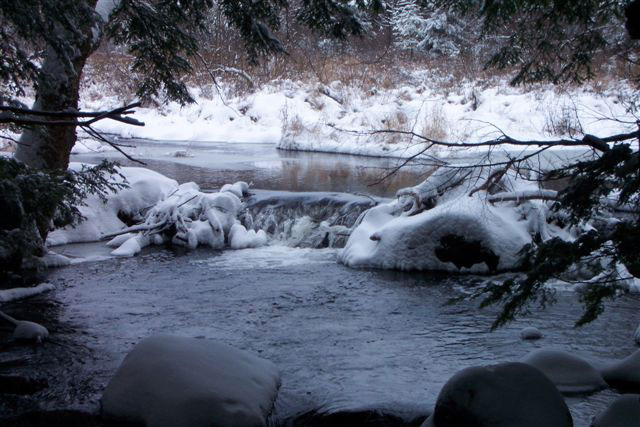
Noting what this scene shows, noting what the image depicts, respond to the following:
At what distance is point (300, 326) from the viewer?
5.53 meters

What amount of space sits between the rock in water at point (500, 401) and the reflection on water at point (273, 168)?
710 cm

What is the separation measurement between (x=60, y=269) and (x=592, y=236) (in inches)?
253

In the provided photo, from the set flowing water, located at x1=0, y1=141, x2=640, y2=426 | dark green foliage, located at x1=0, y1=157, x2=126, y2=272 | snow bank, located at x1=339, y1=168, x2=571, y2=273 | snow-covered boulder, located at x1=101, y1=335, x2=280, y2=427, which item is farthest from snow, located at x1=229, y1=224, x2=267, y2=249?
snow-covered boulder, located at x1=101, y1=335, x2=280, y2=427

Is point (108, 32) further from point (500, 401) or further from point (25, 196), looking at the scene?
point (500, 401)

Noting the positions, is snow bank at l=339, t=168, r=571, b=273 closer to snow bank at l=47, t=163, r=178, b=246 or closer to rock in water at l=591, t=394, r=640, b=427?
snow bank at l=47, t=163, r=178, b=246

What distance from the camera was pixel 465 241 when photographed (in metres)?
7.51

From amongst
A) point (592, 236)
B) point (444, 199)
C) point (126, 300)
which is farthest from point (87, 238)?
point (592, 236)

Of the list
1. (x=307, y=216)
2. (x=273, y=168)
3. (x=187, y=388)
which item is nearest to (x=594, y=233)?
(x=187, y=388)

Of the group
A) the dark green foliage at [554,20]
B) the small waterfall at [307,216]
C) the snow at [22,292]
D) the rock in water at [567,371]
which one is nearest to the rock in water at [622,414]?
the rock in water at [567,371]

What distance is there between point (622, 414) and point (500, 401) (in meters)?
0.60

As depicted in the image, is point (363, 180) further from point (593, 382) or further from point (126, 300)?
point (593, 382)

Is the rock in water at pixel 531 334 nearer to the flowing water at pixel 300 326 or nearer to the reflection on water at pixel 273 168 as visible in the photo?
the flowing water at pixel 300 326

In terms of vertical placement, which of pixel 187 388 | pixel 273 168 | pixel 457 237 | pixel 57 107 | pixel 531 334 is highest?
pixel 57 107

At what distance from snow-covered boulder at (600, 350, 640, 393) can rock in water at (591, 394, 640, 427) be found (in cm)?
86
